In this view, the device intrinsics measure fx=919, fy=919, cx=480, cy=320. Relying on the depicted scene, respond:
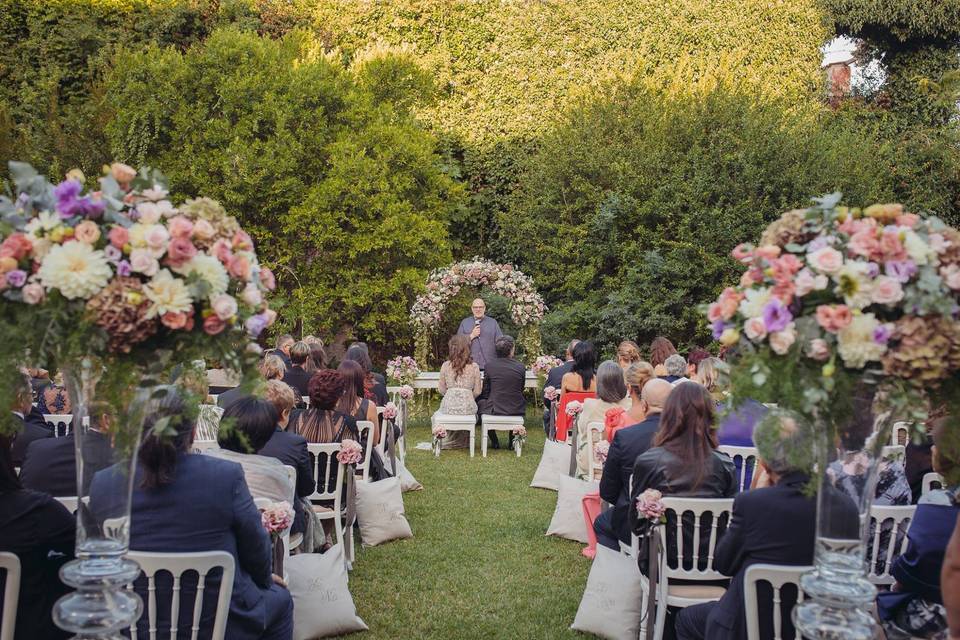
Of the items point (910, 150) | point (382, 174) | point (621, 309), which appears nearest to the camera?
point (621, 309)

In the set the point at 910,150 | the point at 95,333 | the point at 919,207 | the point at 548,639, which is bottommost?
the point at 548,639

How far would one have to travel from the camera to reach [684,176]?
52.5ft

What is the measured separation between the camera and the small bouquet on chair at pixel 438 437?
1069 cm

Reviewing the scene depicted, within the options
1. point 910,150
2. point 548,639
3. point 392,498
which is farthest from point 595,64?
point 548,639

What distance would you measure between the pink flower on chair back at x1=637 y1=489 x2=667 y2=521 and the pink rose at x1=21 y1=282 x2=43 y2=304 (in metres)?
2.60

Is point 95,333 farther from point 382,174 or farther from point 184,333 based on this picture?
point 382,174

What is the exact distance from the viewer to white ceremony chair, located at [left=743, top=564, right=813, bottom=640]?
128 inches

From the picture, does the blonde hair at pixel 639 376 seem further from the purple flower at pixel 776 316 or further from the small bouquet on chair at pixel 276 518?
the purple flower at pixel 776 316

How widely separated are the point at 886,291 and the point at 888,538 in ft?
7.25

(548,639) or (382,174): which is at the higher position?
(382,174)

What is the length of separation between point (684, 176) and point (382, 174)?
17.9 feet

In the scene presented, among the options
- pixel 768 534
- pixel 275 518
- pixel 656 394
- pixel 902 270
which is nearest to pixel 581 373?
pixel 656 394

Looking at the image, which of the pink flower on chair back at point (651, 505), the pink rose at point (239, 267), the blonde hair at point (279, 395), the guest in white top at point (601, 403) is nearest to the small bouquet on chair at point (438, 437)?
the guest in white top at point (601, 403)

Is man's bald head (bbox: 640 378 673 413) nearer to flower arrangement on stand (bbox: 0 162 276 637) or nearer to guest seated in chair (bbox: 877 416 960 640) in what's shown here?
guest seated in chair (bbox: 877 416 960 640)
